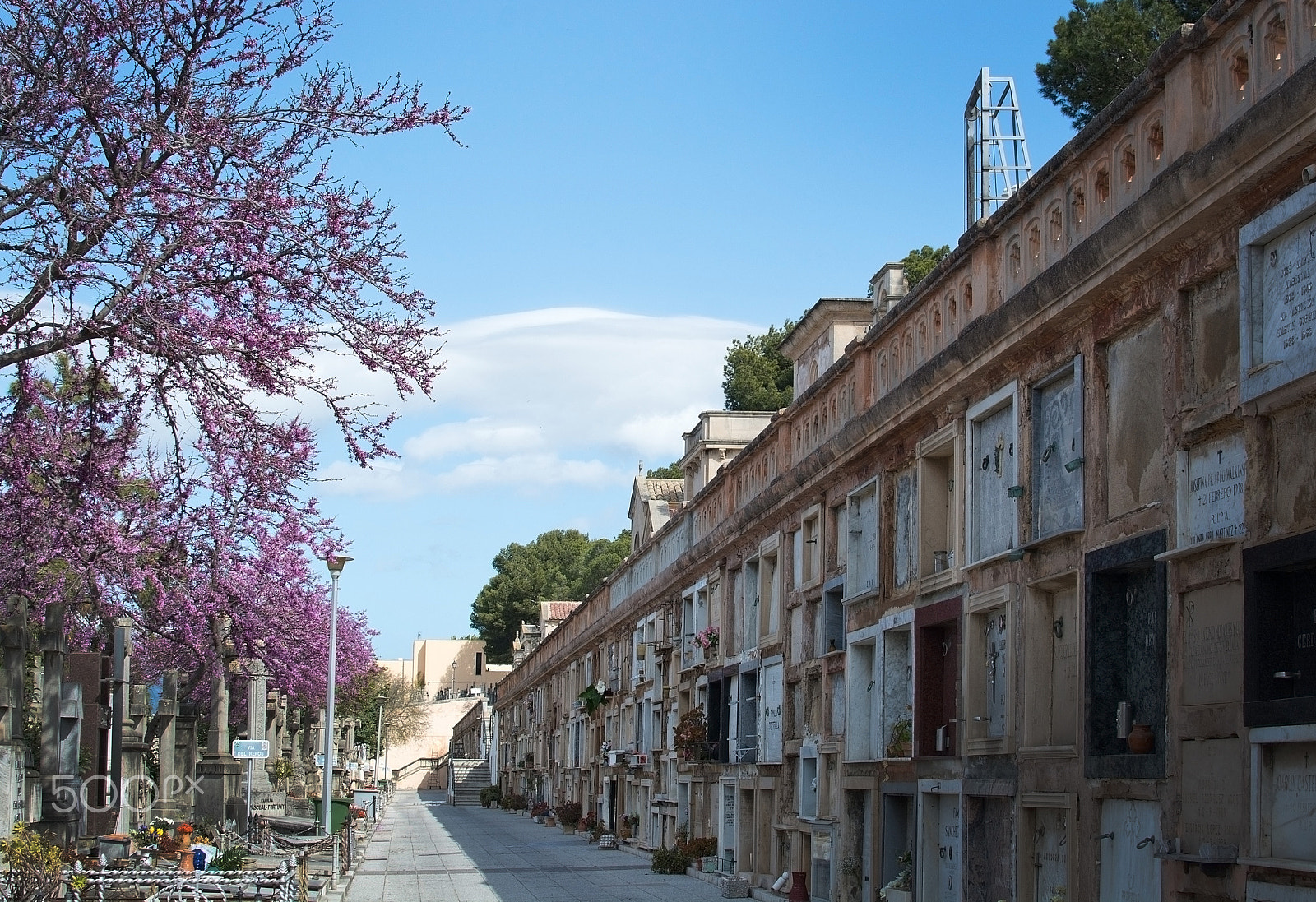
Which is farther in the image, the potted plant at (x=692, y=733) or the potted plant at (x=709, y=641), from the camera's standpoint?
the potted plant at (x=692, y=733)

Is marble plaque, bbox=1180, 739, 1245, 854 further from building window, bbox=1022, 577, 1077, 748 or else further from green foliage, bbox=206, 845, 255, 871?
green foliage, bbox=206, 845, 255, 871

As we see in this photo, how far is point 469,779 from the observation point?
91.0 meters

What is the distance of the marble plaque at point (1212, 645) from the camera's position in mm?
10516

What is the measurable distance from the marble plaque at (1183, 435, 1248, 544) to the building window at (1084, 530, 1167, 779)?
2.14ft

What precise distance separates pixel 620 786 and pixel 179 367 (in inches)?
1236

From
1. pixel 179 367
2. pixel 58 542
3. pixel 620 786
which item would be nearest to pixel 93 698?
pixel 58 542

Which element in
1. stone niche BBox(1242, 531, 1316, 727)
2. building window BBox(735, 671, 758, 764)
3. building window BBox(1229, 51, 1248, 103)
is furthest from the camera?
building window BBox(735, 671, 758, 764)

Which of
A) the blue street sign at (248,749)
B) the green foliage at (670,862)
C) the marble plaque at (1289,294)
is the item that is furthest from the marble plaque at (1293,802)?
the green foliage at (670,862)

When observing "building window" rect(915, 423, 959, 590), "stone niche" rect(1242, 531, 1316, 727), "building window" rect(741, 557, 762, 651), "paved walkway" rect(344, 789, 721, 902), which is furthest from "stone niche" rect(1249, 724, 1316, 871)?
"building window" rect(741, 557, 762, 651)

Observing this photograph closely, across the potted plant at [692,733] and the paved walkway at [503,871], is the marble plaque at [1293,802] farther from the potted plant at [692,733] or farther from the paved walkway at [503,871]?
the potted plant at [692,733]

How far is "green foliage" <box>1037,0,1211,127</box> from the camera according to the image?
109ft

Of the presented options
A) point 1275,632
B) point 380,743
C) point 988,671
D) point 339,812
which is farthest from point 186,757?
point 380,743

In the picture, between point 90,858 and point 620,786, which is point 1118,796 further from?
point 620,786

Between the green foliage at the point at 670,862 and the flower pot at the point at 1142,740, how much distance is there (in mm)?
19439
